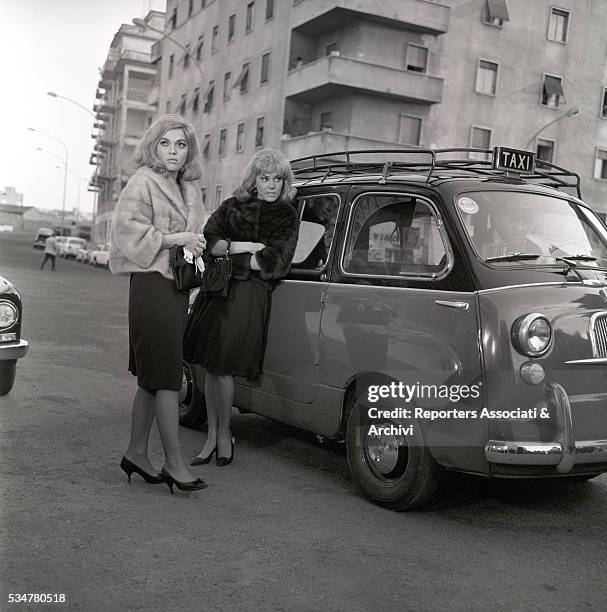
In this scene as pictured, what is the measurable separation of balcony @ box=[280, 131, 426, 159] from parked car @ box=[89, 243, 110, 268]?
48.6 ft

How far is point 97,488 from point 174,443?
492 mm

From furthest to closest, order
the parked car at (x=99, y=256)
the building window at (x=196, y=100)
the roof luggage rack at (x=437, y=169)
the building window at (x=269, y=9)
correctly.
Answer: the parked car at (x=99, y=256), the building window at (x=196, y=100), the building window at (x=269, y=9), the roof luggage rack at (x=437, y=169)

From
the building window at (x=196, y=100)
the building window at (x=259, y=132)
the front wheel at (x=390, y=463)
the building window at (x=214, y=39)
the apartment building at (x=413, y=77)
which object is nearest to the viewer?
the front wheel at (x=390, y=463)

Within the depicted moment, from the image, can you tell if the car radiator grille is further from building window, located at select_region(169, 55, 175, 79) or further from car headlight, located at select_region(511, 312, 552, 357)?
building window, located at select_region(169, 55, 175, 79)

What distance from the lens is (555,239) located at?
4875 millimetres

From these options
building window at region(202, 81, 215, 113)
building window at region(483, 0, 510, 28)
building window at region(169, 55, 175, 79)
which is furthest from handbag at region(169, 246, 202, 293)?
building window at region(169, 55, 175, 79)

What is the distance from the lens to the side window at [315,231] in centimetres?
529

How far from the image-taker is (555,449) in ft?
13.6

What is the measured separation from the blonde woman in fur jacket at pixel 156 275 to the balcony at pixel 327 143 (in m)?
25.9

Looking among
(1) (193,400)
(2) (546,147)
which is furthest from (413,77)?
(1) (193,400)

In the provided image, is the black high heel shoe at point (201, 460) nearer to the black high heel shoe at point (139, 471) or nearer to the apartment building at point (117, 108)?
the black high heel shoe at point (139, 471)

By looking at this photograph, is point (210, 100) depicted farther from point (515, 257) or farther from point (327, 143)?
point (515, 257)

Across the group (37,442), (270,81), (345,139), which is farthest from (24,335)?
(270,81)

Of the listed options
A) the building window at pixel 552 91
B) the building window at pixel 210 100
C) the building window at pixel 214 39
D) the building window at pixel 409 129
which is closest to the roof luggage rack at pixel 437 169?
the building window at pixel 409 129
